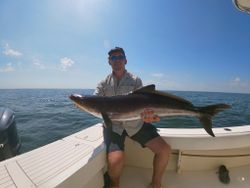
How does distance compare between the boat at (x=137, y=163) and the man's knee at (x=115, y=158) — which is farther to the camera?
the man's knee at (x=115, y=158)

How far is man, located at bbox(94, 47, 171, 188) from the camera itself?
94.5 inches

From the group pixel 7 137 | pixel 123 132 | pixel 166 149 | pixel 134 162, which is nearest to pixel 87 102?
pixel 123 132

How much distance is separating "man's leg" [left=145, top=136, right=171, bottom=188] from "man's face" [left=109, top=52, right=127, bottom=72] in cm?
126

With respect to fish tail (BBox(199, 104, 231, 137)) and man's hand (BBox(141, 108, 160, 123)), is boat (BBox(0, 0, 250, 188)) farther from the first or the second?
man's hand (BBox(141, 108, 160, 123))

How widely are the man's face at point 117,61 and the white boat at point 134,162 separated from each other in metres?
1.10

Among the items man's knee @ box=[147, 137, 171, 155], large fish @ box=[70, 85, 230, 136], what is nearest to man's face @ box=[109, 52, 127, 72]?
large fish @ box=[70, 85, 230, 136]

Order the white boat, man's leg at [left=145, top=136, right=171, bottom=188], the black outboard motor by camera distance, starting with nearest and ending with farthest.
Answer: the white boat, man's leg at [left=145, top=136, right=171, bottom=188], the black outboard motor

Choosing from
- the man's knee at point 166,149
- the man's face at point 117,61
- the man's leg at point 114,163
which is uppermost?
the man's face at point 117,61

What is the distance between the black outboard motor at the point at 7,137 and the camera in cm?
316

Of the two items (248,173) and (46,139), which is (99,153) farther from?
(46,139)

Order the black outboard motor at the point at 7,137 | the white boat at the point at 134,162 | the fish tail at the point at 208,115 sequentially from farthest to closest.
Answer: the black outboard motor at the point at 7,137 → the fish tail at the point at 208,115 → the white boat at the point at 134,162

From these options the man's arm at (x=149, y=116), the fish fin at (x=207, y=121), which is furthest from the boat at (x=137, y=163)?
the man's arm at (x=149, y=116)

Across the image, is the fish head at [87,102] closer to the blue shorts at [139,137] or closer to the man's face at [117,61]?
the blue shorts at [139,137]

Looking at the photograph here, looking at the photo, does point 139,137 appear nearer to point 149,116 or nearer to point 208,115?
point 149,116
